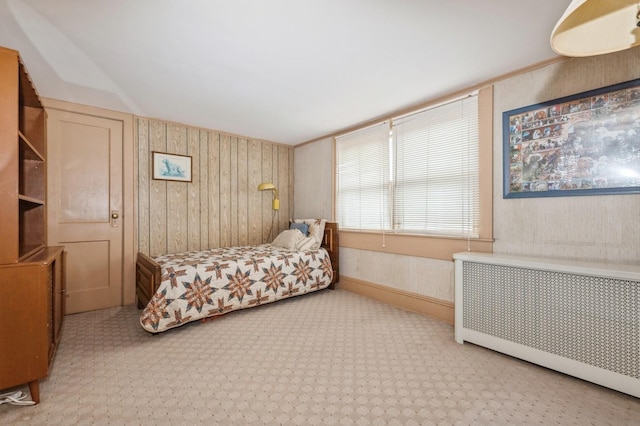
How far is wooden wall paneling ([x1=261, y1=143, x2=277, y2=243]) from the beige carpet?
82.2 inches

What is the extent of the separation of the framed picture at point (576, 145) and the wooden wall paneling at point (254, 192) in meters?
3.31

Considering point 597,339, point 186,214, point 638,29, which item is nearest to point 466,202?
point 597,339

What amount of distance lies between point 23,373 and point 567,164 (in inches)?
148

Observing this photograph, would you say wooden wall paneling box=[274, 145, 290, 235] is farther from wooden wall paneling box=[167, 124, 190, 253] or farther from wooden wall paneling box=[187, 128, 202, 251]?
wooden wall paneling box=[167, 124, 190, 253]

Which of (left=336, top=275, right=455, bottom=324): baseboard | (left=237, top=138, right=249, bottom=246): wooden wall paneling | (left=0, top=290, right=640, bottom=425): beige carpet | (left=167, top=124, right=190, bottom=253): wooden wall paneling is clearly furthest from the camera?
(left=237, top=138, right=249, bottom=246): wooden wall paneling

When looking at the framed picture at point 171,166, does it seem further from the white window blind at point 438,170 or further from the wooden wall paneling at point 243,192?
the white window blind at point 438,170

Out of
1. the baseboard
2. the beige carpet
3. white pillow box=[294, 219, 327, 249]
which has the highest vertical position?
white pillow box=[294, 219, 327, 249]

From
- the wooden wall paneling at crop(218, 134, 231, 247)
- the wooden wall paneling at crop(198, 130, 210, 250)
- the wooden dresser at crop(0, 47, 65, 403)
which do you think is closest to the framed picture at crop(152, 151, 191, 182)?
the wooden wall paneling at crop(198, 130, 210, 250)

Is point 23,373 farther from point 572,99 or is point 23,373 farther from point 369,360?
point 572,99

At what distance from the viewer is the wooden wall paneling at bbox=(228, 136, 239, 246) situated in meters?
4.34

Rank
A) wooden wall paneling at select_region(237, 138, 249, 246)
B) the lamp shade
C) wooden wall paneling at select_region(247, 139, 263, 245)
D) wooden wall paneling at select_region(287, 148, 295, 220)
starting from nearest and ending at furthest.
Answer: the lamp shade, wooden wall paneling at select_region(237, 138, 249, 246), wooden wall paneling at select_region(247, 139, 263, 245), wooden wall paneling at select_region(287, 148, 295, 220)

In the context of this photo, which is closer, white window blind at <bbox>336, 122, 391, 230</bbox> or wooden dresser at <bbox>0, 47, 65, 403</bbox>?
wooden dresser at <bbox>0, 47, 65, 403</bbox>

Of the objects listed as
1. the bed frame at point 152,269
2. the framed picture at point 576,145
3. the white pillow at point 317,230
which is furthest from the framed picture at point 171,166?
the framed picture at point 576,145

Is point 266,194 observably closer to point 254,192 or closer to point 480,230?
point 254,192
